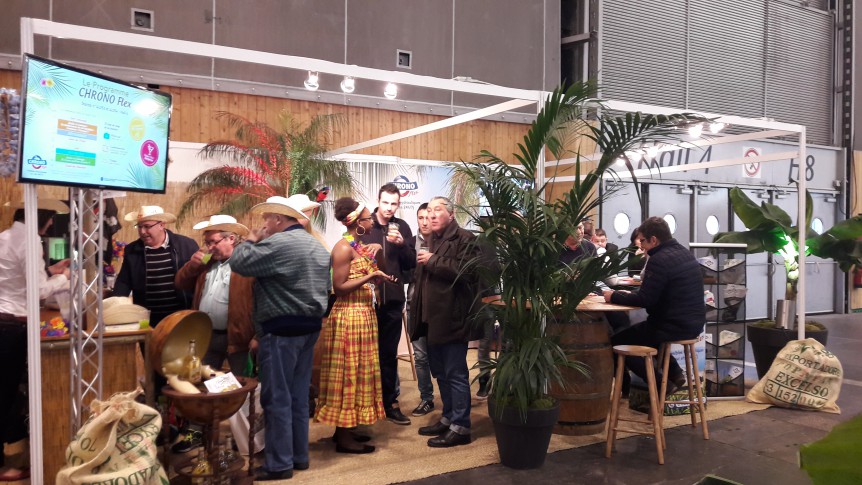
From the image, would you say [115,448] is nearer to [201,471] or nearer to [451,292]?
[201,471]

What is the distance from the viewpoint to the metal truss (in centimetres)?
343

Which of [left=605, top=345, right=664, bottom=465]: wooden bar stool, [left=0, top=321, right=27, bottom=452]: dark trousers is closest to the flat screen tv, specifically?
[left=0, top=321, right=27, bottom=452]: dark trousers

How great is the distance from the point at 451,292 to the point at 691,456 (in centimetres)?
194

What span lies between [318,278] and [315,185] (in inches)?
136

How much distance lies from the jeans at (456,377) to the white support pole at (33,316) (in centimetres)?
239

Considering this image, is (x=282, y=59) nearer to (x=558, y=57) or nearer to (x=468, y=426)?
(x=468, y=426)

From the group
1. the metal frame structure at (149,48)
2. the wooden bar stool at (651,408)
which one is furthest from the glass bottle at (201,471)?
the wooden bar stool at (651,408)

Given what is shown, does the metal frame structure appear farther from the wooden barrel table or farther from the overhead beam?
the wooden barrel table

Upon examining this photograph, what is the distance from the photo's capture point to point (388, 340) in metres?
5.23

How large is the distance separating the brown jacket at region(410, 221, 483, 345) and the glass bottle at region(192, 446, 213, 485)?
5.39ft

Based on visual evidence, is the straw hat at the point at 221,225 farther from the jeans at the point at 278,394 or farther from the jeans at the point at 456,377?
the jeans at the point at 456,377

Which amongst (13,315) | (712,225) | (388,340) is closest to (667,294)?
(388,340)

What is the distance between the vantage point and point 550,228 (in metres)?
4.17

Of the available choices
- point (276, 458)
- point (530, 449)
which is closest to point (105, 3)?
point (276, 458)
